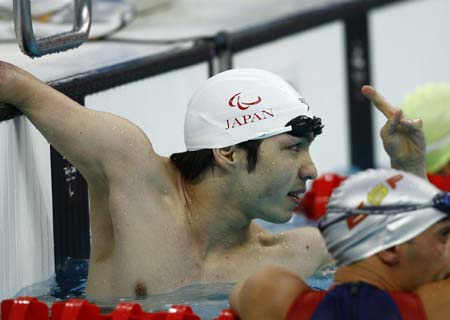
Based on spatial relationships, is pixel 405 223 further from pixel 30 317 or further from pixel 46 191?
pixel 46 191

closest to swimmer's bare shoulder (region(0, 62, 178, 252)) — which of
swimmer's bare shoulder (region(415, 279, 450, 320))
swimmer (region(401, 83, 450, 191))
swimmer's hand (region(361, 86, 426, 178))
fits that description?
swimmer's hand (region(361, 86, 426, 178))

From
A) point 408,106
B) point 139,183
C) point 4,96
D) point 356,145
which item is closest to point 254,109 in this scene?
point 139,183

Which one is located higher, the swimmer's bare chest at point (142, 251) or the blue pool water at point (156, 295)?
the swimmer's bare chest at point (142, 251)

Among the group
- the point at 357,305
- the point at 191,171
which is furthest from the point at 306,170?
the point at 357,305

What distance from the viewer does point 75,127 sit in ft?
11.8

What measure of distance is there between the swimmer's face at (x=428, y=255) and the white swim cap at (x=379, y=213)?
0.07 feet

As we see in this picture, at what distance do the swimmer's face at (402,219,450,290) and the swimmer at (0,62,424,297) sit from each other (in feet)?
2.66

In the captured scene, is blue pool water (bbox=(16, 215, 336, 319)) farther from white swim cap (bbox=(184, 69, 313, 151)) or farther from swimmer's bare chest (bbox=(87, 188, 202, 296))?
white swim cap (bbox=(184, 69, 313, 151))

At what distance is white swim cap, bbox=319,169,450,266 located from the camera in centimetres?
291

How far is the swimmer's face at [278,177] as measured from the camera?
12.2 ft

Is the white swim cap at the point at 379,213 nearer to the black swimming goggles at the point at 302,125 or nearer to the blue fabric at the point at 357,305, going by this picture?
the blue fabric at the point at 357,305

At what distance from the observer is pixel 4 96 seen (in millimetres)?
3586

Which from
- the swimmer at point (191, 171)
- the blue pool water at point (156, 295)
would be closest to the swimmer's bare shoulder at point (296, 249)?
the blue pool water at point (156, 295)

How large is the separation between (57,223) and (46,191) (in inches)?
4.8
